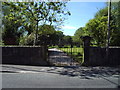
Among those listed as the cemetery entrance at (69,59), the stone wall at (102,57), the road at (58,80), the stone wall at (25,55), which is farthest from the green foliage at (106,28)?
the road at (58,80)

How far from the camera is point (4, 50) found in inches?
434

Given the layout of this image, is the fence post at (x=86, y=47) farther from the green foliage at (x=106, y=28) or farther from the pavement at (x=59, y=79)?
the green foliage at (x=106, y=28)

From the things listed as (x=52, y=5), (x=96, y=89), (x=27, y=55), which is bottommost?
(x=96, y=89)

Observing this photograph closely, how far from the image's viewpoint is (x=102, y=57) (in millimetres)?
10609

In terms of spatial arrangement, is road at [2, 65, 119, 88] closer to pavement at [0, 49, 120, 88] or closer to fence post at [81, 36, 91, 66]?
pavement at [0, 49, 120, 88]

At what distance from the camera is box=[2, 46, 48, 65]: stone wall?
1059 centimetres

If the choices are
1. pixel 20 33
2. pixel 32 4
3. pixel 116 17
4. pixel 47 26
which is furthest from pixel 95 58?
pixel 20 33

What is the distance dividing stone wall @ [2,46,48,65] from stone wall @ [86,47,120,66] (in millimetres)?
3486

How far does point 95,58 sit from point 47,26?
5.17m

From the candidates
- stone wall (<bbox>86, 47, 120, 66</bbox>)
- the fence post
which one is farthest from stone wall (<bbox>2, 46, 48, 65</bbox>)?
stone wall (<bbox>86, 47, 120, 66</bbox>)

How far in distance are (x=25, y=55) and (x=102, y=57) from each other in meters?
5.89

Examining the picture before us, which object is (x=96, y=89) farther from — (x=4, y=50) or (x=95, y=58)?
(x=4, y=50)

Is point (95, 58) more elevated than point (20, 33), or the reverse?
point (20, 33)

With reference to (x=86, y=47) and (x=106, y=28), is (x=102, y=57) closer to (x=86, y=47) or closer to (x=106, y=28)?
(x=86, y=47)
